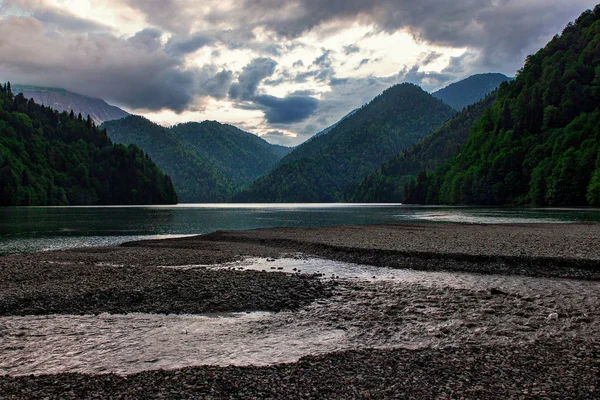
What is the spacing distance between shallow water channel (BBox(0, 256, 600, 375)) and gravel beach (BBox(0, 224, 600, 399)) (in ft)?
0.38

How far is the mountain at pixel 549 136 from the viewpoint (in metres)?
132

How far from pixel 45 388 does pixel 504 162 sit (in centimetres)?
18142

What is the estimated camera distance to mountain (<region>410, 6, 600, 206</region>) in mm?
132375

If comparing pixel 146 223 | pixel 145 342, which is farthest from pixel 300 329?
pixel 146 223

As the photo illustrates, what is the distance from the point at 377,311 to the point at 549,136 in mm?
169891

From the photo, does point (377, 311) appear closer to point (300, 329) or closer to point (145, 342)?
point (300, 329)

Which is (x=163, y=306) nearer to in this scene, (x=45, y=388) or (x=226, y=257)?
(x=45, y=388)

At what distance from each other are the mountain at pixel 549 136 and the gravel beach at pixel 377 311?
11489 centimetres

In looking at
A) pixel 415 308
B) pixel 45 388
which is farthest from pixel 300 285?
pixel 45 388

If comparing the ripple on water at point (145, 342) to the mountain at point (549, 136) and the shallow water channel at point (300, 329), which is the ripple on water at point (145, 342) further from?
the mountain at point (549, 136)

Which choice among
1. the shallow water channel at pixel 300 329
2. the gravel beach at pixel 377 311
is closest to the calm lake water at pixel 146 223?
the gravel beach at pixel 377 311

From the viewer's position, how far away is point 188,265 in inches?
1158

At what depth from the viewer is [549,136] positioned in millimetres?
158000

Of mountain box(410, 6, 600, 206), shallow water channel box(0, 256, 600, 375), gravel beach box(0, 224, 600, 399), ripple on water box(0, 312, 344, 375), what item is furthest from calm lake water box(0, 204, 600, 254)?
mountain box(410, 6, 600, 206)
